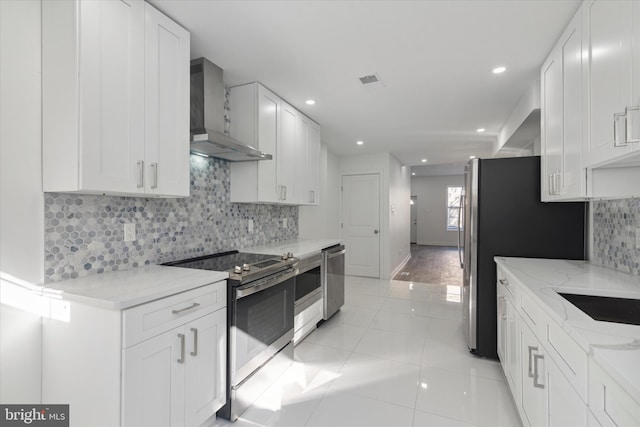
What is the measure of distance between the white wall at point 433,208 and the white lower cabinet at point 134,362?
1051 centimetres

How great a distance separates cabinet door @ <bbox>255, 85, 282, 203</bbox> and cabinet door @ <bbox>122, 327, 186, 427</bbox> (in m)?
1.52

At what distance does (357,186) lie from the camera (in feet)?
19.8

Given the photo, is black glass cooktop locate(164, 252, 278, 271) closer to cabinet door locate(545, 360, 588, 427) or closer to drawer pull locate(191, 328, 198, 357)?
drawer pull locate(191, 328, 198, 357)

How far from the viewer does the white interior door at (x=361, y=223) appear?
19.2 feet

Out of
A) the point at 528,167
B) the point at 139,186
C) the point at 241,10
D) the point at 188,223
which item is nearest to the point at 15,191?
the point at 139,186

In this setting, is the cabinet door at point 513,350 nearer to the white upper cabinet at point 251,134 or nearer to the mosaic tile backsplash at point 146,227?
the white upper cabinet at point 251,134

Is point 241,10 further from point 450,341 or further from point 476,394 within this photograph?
point 450,341

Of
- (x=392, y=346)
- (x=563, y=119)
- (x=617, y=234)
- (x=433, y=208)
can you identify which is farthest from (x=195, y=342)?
(x=433, y=208)

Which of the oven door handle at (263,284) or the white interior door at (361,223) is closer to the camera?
the oven door handle at (263,284)

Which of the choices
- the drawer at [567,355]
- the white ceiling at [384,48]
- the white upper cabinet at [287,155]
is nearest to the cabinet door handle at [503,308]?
the drawer at [567,355]

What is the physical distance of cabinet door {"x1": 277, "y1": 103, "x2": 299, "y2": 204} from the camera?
9.94 feet

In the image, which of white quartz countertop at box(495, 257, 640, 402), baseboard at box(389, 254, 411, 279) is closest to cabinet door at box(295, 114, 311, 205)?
white quartz countertop at box(495, 257, 640, 402)

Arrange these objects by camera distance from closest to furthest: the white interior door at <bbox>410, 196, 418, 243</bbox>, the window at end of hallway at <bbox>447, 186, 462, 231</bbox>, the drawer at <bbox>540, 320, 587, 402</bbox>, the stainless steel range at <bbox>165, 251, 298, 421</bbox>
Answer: the drawer at <bbox>540, 320, 587, 402</bbox>, the stainless steel range at <bbox>165, 251, 298, 421</bbox>, the window at end of hallway at <bbox>447, 186, 462, 231</bbox>, the white interior door at <bbox>410, 196, 418, 243</bbox>

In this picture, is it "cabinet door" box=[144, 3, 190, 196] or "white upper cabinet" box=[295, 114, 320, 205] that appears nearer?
"cabinet door" box=[144, 3, 190, 196]
